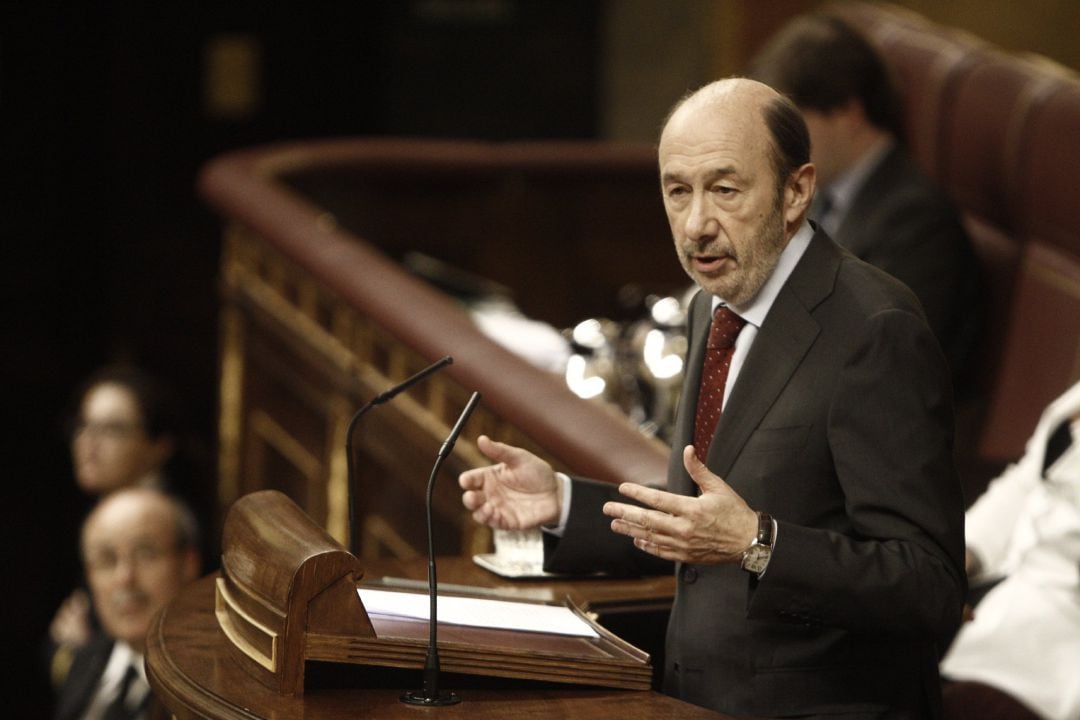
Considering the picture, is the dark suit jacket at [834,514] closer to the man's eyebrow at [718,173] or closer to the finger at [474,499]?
the man's eyebrow at [718,173]

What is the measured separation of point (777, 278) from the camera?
5.99 feet

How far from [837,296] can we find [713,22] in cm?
462

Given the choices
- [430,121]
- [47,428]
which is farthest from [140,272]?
[430,121]

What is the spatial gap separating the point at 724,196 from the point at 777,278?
12cm

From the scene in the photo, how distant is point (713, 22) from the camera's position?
621 cm

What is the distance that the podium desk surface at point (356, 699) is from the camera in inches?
65.6

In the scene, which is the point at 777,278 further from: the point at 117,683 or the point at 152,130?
the point at 152,130

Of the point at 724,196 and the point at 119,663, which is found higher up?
the point at 724,196

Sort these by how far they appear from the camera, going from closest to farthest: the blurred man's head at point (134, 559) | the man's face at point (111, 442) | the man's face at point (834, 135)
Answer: the man's face at point (834, 135), the blurred man's head at point (134, 559), the man's face at point (111, 442)

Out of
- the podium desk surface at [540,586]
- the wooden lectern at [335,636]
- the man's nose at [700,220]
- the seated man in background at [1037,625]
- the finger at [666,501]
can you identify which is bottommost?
the seated man in background at [1037,625]

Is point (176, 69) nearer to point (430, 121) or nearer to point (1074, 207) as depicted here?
point (430, 121)

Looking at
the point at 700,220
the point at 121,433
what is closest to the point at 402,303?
the point at 121,433

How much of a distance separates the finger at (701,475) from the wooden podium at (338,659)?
0.82ft

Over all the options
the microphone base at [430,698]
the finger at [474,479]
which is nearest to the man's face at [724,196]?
the finger at [474,479]
